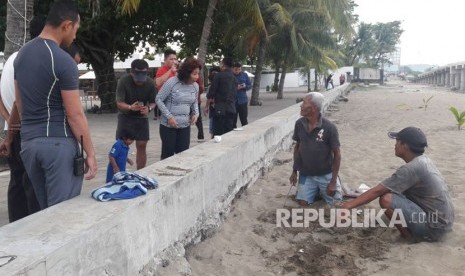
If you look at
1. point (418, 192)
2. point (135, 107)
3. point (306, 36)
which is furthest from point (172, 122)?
point (306, 36)

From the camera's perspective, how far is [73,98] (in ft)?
9.32

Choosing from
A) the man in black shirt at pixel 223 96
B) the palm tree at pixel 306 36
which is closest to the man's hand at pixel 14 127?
the man in black shirt at pixel 223 96

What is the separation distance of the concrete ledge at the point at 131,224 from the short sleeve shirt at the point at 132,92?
0.94 m

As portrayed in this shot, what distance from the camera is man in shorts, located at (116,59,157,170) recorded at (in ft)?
17.4

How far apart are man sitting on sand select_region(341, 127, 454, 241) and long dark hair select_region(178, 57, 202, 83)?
93.4 inches

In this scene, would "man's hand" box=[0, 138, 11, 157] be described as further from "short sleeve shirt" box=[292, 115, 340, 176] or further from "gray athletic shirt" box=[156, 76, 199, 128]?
"short sleeve shirt" box=[292, 115, 340, 176]

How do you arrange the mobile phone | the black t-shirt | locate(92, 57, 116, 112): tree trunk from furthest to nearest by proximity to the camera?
1. locate(92, 57, 116, 112): tree trunk
2. the black t-shirt
3. the mobile phone

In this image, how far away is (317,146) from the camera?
17.5 ft

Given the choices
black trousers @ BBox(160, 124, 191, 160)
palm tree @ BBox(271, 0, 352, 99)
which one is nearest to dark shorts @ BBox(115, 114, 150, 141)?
black trousers @ BBox(160, 124, 191, 160)

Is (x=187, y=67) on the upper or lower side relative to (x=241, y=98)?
upper

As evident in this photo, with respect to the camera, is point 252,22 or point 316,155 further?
point 252,22

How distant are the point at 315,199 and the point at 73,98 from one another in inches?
140

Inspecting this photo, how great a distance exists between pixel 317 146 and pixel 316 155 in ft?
→ 0.38

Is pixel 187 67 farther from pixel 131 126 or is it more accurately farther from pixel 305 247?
pixel 305 247
